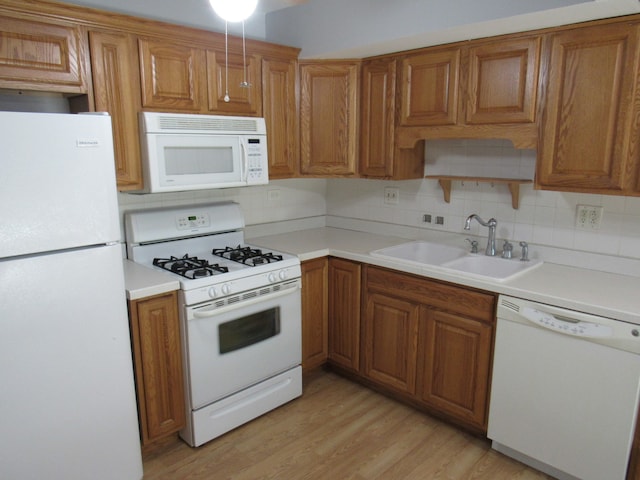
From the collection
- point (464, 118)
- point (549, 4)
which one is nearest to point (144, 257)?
point (464, 118)

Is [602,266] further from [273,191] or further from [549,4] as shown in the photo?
[273,191]

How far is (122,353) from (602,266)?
241cm

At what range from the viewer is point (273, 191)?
3.46 metres

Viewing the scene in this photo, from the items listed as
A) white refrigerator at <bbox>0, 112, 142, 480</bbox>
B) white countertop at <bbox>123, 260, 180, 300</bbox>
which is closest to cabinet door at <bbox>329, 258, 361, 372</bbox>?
white countertop at <bbox>123, 260, 180, 300</bbox>

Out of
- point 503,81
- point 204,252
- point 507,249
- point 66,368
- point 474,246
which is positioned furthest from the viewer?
point 204,252

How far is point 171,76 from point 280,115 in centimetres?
75

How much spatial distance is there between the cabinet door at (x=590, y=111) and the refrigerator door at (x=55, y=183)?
2.01 metres

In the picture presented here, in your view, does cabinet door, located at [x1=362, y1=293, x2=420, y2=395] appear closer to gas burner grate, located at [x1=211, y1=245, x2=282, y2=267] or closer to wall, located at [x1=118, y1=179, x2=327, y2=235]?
gas burner grate, located at [x1=211, y1=245, x2=282, y2=267]

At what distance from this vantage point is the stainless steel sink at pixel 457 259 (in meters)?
2.62

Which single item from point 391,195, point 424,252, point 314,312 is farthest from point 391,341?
point 391,195

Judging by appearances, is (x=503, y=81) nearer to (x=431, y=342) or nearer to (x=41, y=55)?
(x=431, y=342)

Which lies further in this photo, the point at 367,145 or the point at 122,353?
the point at 367,145

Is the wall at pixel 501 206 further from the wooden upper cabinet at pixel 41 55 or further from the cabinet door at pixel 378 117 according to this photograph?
the wooden upper cabinet at pixel 41 55

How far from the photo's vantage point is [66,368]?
1847mm
